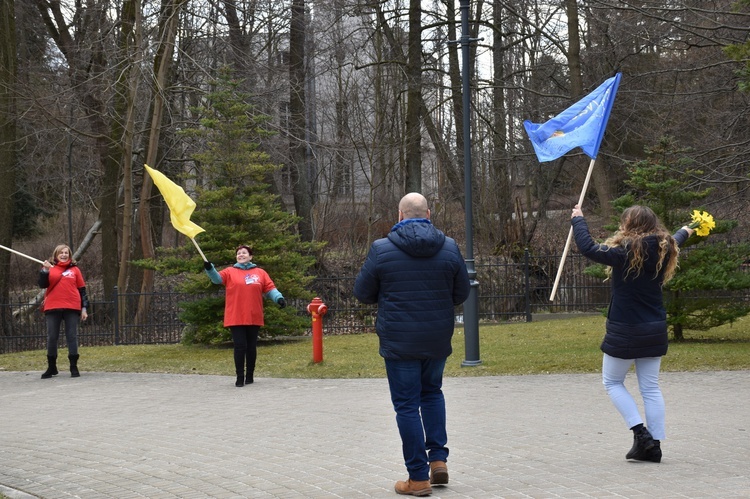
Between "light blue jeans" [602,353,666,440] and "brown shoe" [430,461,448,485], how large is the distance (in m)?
1.43

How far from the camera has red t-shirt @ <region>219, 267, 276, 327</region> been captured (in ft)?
38.4

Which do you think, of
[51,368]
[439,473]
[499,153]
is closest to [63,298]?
[51,368]

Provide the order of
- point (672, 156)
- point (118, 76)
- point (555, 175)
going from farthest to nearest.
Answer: point (555, 175), point (118, 76), point (672, 156)

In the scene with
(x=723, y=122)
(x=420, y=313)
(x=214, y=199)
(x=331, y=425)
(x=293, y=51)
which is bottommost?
(x=331, y=425)

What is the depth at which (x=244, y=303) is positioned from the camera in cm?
1173

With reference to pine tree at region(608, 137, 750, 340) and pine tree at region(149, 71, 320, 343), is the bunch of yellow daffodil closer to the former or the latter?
pine tree at region(608, 137, 750, 340)

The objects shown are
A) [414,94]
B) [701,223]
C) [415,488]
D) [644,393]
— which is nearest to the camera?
[415,488]

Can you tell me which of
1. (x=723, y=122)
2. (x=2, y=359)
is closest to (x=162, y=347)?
(x=2, y=359)

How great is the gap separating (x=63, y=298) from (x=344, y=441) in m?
6.69

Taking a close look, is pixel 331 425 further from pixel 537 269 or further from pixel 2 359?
pixel 537 269

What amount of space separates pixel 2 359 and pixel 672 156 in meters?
11.8

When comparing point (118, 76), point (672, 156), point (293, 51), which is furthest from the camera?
point (293, 51)

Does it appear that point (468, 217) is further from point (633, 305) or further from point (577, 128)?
point (633, 305)

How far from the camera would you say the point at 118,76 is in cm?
2086
